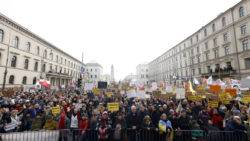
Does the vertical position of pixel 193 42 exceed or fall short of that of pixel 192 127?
it exceeds it

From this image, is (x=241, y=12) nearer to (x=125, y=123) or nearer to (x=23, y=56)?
(x=125, y=123)

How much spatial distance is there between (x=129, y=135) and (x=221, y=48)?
37.6 m

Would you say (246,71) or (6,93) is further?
(246,71)

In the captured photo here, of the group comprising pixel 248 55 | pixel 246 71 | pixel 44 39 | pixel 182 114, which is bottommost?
pixel 182 114

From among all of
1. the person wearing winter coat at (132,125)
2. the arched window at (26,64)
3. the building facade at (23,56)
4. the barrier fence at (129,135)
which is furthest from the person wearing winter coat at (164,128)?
the arched window at (26,64)

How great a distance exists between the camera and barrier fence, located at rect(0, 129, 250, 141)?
7.31 m

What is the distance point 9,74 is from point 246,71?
41135 millimetres

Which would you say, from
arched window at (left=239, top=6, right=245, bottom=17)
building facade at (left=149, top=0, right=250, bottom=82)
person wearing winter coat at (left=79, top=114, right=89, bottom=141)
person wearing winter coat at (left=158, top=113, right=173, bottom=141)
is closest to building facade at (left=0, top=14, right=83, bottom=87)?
person wearing winter coat at (left=79, top=114, right=89, bottom=141)

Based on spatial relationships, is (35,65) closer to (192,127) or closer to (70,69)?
(70,69)

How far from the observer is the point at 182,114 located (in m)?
8.16

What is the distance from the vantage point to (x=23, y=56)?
1449 inches

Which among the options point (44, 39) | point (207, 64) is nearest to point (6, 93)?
point (44, 39)

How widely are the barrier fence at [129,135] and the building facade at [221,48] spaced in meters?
29.4

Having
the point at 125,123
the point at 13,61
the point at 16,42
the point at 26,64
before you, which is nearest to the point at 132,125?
the point at 125,123
